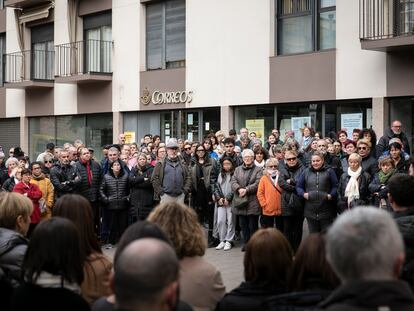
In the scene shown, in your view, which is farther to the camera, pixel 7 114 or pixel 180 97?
pixel 7 114

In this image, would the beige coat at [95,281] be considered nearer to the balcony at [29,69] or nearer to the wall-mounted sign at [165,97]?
the wall-mounted sign at [165,97]

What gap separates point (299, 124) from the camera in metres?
16.7

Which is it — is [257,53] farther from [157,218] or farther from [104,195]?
[157,218]

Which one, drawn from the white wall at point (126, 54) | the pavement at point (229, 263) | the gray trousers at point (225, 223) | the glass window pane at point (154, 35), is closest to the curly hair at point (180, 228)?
the pavement at point (229, 263)

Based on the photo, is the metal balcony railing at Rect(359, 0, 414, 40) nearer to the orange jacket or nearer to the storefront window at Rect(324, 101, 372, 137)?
the storefront window at Rect(324, 101, 372, 137)

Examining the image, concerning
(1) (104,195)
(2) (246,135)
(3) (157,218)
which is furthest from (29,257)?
(2) (246,135)

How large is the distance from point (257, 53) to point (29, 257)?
14.3 meters

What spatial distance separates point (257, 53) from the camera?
57.1ft

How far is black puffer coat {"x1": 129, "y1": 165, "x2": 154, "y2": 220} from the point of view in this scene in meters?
12.6

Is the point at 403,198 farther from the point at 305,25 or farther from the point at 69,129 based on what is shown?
the point at 69,129

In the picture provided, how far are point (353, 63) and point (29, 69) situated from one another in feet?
48.3

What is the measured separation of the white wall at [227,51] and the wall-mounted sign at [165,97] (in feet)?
0.74

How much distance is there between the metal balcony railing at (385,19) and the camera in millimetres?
14164

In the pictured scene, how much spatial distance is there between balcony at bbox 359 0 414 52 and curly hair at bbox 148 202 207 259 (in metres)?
10.4
